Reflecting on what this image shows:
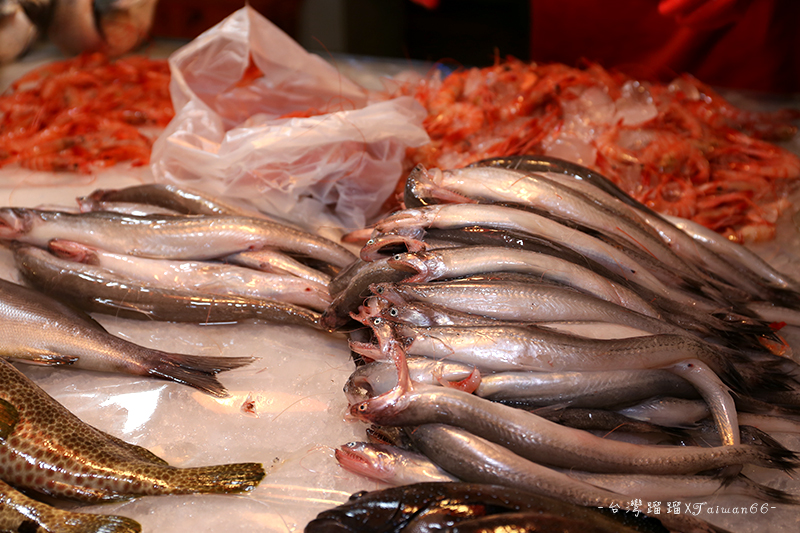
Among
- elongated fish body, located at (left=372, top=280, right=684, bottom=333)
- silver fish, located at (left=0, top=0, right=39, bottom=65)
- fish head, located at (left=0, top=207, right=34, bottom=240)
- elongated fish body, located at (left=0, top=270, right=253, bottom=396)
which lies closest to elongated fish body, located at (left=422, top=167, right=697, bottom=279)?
elongated fish body, located at (left=372, top=280, right=684, bottom=333)

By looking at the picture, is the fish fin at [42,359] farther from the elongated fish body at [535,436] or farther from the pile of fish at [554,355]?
the elongated fish body at [535,436]

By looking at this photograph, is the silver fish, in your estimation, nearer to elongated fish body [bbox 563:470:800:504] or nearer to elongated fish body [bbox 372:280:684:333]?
elongated fish body [bbox 372:280:684:333]

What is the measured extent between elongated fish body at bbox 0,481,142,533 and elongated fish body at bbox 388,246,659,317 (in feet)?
3.84

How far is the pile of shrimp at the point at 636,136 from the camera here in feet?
10.2

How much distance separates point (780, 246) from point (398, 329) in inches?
92.5

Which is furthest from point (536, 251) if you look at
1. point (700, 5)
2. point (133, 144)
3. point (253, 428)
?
point (133, 144)

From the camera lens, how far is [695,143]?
10.9 ft

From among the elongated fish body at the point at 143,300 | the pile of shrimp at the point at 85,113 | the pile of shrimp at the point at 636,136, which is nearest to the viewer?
the elongated fish body at the point at 143,300

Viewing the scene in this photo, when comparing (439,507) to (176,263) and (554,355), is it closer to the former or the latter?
(554,355)

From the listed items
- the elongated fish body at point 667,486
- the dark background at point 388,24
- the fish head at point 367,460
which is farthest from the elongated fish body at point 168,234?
the dark background at point 388,24

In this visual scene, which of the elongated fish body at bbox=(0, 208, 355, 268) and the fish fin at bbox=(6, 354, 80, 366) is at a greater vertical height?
the elongated fish body at bbox=(0, 208, 355, 268)

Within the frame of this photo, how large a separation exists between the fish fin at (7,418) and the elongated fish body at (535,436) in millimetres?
1103

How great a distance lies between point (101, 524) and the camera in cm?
154

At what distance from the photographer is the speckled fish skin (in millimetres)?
1652
